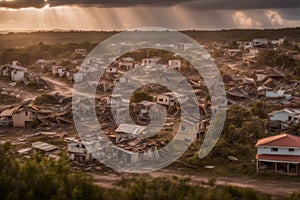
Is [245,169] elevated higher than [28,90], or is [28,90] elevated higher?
[28,90]

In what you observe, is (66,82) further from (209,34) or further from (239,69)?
(209,34)

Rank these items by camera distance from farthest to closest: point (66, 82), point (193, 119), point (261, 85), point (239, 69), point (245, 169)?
point (239, 69)
point (66, 82)
point (261, 85)
point (193, 119)
point (245, 169)

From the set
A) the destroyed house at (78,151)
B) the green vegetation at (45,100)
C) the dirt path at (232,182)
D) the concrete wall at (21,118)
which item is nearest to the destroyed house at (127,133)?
the destroyed house at (78,151)

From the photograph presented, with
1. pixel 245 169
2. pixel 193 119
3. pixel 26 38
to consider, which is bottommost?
pixel 245 169

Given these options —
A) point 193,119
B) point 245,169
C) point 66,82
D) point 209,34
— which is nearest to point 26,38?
point 209,34

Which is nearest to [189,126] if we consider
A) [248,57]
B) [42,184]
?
[42,184]

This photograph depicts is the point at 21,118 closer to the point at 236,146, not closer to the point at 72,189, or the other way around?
the point at 236,146
